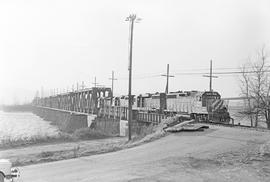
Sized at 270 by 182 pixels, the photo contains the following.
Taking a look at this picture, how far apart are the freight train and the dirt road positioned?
36.9ft

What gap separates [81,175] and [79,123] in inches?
2621

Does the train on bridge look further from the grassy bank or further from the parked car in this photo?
the parked car

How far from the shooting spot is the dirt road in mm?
11234

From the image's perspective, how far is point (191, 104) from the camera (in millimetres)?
33531

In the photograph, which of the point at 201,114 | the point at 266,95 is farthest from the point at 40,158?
the point at 266,95

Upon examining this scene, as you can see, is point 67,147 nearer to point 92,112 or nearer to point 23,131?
point 23,131

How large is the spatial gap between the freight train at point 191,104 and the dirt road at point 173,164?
443 inches

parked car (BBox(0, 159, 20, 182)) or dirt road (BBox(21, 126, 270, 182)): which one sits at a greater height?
parked car (BBox(0, 159, 20, 182))

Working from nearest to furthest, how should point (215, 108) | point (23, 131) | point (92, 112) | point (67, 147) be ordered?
point (67, 147)
point (215, 108)
point (23, 131)
point (92, 112)

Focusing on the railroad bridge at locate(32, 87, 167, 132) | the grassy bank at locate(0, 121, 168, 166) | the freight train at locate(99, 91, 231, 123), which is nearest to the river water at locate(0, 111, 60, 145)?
the grassy bank at locate(0, 121, 168, 166)

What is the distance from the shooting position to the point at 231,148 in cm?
1658

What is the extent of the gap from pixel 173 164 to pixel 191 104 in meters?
20.9

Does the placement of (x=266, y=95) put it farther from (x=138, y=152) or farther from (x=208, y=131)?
(x=138, y=152)

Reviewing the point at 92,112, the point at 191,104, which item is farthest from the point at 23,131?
the point at 191,104
